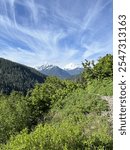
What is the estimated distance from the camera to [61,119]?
31.3m

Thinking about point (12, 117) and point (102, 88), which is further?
point (102, 88)

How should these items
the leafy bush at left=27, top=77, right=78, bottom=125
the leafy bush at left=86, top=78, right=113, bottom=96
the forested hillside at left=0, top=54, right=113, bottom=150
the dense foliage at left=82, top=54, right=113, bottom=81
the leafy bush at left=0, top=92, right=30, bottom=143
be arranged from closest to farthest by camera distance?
1. the forested hillside at left=0, top=54, right=113, bottom=150
2. the leafy bush at left=0, top=92, right=30, bottom=143
3. the leafy bush at left=86, top=78, right=113, bottom=96
4. the leafy bush at left=27, top=77, right=78, bottom=125
5. the dense foliage at left=82, top=54, right=113, bottom=81

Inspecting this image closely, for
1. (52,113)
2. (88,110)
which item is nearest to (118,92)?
(88,110)

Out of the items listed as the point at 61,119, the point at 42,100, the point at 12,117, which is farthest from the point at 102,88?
the point at 12,117

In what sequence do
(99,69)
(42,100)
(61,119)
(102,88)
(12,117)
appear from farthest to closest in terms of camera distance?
1. (99,69)
2. (42,100)
3. (102,88)
4. (12,117)
5. (61,119)

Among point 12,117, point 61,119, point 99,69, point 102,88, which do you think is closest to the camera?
point 61,119

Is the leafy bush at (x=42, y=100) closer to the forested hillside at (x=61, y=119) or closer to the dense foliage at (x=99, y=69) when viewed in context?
the forested hillside at (x=61, y=119)

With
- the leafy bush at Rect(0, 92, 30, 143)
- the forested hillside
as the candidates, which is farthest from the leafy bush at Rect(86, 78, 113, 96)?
the leafy bush at Rect(0, 92, 30, 143)

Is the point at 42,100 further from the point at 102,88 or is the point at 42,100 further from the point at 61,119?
the point at 61,119

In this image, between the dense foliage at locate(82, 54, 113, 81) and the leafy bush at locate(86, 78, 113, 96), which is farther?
the dense foliage at locate(82, 54, 113, 81)

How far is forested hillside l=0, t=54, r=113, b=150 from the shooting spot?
14.8 m

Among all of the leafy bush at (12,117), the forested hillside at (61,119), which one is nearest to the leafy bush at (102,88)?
the forested hillside at (61,119)

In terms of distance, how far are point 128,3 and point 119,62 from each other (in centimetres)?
76

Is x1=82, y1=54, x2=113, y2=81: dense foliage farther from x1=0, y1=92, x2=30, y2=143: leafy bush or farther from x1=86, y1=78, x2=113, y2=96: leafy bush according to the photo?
x1=0, y1=92, x2=30, y2=143: leafy bush
